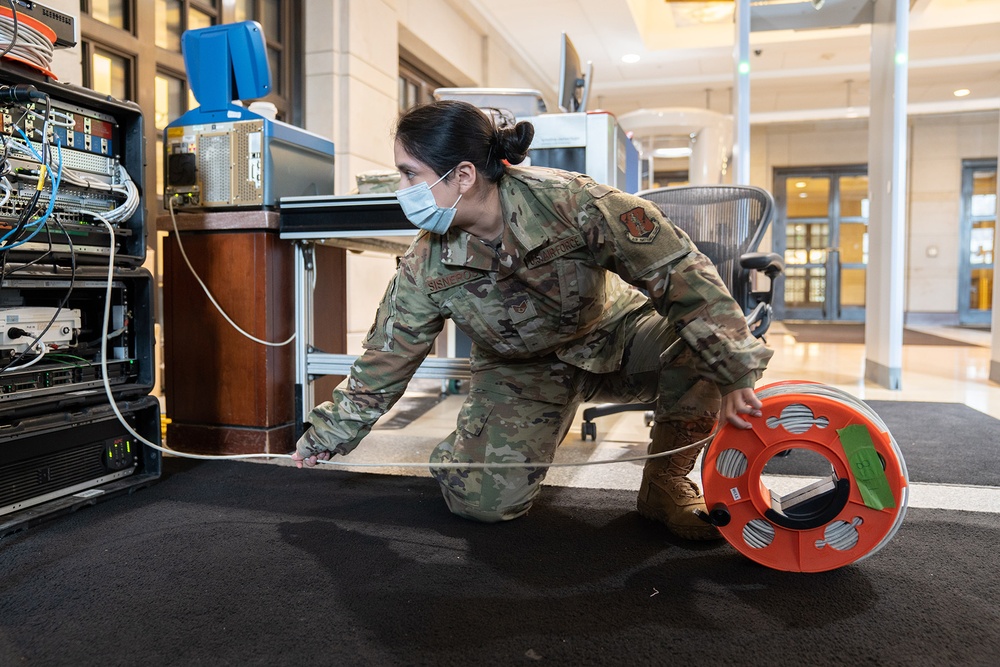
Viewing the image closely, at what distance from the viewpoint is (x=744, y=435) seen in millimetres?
1253

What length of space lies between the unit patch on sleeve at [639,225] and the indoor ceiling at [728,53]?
189 inches

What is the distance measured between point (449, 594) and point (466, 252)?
2.18 ft

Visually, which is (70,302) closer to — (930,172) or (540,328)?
(540,328)

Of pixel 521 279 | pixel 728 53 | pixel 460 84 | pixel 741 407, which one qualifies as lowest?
pixel 741 407

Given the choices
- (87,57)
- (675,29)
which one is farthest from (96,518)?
(675,29)

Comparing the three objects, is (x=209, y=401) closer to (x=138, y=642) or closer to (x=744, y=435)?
(x=138, y=642)

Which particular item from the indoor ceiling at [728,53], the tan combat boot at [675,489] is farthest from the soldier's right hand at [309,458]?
the indoor ceiling at [728,53]

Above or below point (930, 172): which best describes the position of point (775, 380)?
below

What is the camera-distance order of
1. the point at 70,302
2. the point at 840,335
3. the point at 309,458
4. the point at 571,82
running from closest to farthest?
1. the point at 309,458
2. the point at 70,302
3. the point at 571,82
4. the point at 840,335

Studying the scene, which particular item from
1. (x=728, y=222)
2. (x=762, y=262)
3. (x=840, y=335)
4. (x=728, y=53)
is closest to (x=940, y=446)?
(x=762, y=262)

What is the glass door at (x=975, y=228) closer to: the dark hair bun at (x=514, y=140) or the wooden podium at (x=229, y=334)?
the wooden podium at (x=229, y=334)

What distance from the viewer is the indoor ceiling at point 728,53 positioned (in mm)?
6328

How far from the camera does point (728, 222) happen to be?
2404 millimetres

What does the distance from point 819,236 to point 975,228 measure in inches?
74.7
